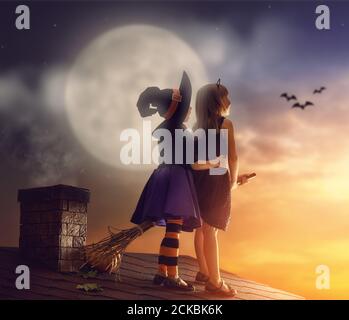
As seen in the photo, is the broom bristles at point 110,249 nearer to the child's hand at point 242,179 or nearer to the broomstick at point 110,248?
the broomstick at point 110,248

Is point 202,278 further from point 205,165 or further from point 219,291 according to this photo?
point 205,165

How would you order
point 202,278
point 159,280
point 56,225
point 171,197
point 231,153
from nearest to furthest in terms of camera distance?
1. point 171,197
2. point 159,280
3. point 231,153
4. point 56,225
5. point 202,278

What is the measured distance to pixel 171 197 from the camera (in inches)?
245

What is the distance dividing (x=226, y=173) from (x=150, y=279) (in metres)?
1.51

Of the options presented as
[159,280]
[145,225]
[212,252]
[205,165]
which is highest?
[205,165]

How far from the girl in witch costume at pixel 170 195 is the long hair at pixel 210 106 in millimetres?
143

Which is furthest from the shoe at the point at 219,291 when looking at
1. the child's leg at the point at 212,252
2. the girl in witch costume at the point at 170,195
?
the girl in witch costume at the point at 170,195

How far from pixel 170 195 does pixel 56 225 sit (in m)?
1.34

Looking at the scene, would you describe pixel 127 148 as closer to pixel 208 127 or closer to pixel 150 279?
pixel 208 127

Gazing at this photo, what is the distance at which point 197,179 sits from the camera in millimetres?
6523

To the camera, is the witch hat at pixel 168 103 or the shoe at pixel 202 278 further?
the shoe at pixel 202 278

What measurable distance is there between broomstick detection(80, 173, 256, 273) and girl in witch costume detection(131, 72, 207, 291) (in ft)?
0.92

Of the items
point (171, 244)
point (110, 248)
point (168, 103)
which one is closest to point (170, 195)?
point (171, 244)

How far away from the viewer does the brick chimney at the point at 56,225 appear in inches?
264
